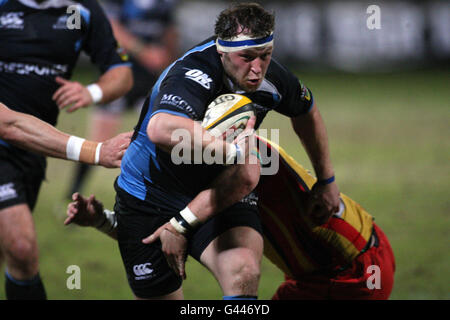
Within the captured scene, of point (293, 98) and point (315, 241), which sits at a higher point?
point (293, 98)

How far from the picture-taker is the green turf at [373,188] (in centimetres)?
600

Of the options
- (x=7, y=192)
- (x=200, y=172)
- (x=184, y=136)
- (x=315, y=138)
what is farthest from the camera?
(x=7, y=192)

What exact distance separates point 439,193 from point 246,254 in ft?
17.9

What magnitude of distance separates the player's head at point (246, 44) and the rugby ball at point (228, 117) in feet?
0.54

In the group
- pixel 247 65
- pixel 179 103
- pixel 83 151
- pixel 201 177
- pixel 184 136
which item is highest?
pixel 247 65

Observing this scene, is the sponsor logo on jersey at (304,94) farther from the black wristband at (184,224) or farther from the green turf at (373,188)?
the green turf at (373,188)

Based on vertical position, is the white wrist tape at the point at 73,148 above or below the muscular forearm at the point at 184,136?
below

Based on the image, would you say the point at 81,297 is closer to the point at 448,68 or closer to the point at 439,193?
the point at 439,193

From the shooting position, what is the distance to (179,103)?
12.0ft

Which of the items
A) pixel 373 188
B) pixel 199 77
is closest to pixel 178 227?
pixel 199 77

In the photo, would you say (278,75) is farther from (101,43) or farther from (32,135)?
(101,43)

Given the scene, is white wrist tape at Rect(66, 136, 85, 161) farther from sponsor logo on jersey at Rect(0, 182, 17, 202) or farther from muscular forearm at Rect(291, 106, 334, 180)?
muscular forearm at Rect(291, 106, 334, 180)

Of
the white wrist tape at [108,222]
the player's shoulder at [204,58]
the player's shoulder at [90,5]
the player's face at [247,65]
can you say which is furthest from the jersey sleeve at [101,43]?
the player's face at [247,65]

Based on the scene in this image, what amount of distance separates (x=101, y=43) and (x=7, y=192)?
1360 millimetres
